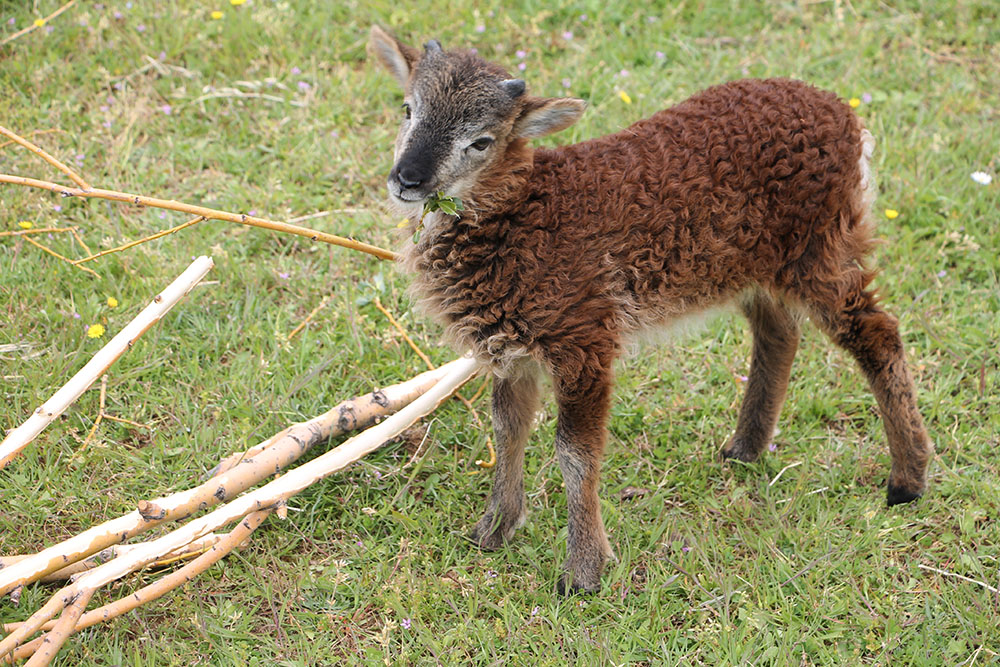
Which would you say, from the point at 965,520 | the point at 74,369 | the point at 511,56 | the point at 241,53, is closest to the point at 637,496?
the point at 965,520

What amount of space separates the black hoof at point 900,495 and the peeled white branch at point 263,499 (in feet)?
6.38

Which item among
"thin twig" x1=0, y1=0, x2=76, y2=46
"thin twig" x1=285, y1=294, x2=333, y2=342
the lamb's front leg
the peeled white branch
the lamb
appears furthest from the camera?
"thin twig" x1=0, y1=0, x2=76, y2=46

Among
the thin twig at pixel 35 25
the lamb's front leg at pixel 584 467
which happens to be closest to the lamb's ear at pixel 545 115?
the lamb's front leg at pixel 584 467

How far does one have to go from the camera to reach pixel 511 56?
22.0ft

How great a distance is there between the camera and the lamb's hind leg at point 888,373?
13.2ft

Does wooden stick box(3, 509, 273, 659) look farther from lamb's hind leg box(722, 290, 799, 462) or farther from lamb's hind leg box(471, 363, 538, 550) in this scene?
lamb's hind leg box(722, 290, 799, 462)

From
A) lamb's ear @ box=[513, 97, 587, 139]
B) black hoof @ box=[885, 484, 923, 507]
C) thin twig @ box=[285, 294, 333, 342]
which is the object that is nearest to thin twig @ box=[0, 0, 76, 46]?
thin twig @ box=[285, 294, 333, 342]

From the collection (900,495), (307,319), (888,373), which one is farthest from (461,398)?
(900,495)

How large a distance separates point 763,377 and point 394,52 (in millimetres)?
2177

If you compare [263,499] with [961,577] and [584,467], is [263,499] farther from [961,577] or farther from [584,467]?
[961,577]

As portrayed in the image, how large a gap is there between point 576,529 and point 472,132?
1.64 metres

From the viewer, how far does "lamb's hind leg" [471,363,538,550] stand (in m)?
4.09

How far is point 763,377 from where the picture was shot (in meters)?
4.46

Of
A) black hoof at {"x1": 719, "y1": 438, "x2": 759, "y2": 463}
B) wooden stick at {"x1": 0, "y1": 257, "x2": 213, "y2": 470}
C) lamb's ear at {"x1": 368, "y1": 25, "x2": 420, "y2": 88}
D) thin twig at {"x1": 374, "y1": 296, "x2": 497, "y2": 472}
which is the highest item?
lamb's ear at {"x1": 368, "y1": 25, "x2": 420, "y2": 88}
